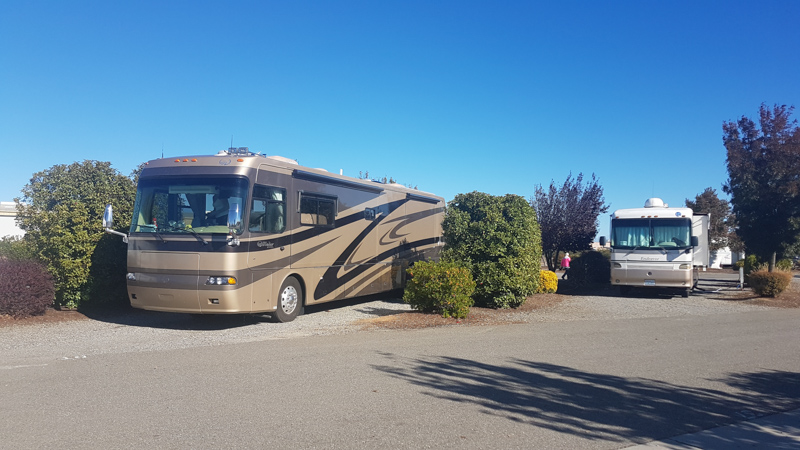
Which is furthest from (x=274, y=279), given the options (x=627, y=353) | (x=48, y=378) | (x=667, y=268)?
(x=667, y=268)

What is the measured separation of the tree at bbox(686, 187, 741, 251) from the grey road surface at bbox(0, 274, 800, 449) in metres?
32.8

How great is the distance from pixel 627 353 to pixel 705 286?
16.9m

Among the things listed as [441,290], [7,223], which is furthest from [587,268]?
[7,223]

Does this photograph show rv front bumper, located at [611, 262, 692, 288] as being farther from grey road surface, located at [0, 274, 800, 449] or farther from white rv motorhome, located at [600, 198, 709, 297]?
grey road surface, located at [0, 274, 800, 449]

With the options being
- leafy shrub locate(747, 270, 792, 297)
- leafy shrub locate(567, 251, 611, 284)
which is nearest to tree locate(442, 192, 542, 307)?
leafy shrub locate(567, 251, 611, 284)

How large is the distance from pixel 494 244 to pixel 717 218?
34.0m

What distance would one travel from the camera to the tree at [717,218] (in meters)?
40.5

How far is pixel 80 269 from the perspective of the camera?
41.0 ft

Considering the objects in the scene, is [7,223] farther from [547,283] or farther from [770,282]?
[770,282]

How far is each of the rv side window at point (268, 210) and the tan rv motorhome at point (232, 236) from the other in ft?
0.06

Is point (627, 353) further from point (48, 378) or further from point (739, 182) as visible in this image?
point (739, 182)

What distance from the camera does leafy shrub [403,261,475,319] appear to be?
12047 millimetres

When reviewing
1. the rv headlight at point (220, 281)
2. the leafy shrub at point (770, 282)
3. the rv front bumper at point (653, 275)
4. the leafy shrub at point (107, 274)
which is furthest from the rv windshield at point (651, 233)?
the leafy shrub at point (107, 274)

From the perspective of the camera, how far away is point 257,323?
12.0m
